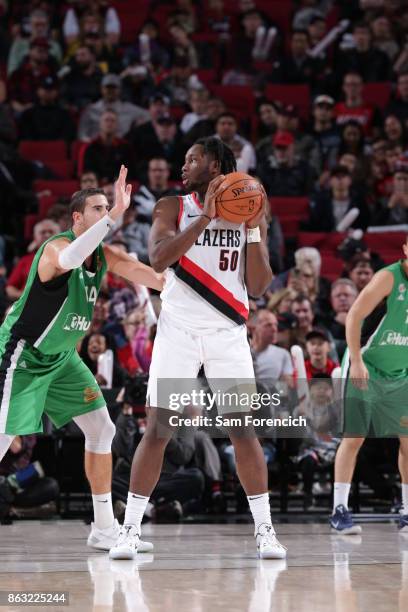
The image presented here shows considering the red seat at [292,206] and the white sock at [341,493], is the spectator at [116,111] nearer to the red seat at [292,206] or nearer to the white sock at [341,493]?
the red seat at [292,206]

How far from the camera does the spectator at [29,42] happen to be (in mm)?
13477

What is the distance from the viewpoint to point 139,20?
586 inches

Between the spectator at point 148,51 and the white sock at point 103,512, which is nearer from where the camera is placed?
the white sock at point 103,512

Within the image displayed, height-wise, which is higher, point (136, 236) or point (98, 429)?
point (136, 236)

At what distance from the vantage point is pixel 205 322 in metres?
5.36

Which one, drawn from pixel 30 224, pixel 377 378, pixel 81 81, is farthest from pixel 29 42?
pixel 377 378

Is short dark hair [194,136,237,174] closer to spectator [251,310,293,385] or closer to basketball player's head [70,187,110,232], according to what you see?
basketball player's head [70,187,110,232]

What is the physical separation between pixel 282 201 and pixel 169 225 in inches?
254

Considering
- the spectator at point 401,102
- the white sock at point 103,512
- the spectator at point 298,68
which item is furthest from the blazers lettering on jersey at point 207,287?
the spectator at point 298,68

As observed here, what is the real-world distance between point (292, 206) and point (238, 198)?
261 inches

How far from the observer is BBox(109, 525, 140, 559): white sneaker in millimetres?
5301

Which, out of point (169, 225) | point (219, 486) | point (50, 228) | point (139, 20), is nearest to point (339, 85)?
point (139, 20)

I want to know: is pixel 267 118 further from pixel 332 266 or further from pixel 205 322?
pixel 205 322

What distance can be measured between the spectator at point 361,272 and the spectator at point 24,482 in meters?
3.60
